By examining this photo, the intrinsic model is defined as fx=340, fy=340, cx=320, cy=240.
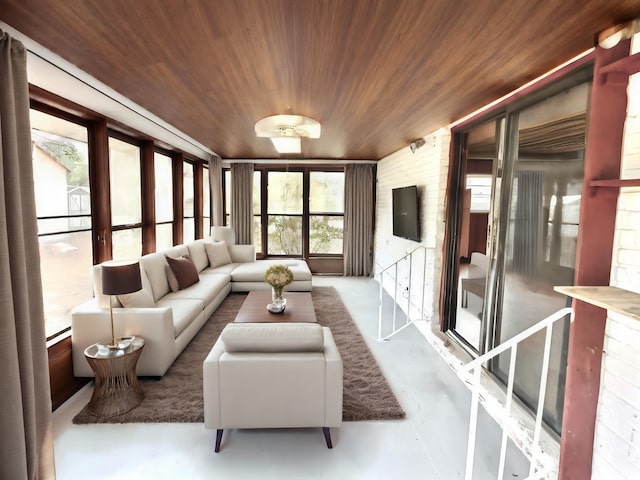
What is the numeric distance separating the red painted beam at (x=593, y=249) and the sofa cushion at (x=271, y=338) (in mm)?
1327

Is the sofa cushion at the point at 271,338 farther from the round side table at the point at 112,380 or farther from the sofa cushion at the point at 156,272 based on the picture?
the sofa cushion at the point at 156,272

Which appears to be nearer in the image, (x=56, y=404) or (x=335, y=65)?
(x=335, y=65)

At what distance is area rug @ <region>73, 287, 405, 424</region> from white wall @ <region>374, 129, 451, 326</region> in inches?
40.3

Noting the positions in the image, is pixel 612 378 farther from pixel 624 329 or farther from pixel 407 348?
pixel 407 348

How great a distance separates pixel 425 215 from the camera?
412 cm

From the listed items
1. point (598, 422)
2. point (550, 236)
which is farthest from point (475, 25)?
point (598, 422)

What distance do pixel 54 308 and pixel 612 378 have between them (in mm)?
3895

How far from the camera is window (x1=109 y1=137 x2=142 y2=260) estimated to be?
12.8ft

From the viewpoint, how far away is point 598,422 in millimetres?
1590

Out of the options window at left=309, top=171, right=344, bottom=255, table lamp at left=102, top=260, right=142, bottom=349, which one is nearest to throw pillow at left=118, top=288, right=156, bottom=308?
table lamp at left=102, top=260, right=142, bottom=349

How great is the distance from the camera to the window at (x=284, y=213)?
705 cm

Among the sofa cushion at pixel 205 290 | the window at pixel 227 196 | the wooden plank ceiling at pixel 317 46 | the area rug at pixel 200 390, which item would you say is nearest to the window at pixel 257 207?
the window at pixel 227 196

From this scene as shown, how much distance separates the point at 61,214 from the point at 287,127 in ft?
7.06

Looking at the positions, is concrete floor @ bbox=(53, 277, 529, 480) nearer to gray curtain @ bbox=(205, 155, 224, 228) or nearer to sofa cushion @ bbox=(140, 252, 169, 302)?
sofa cushion @ bbox=(140, 252, 169, 302)
